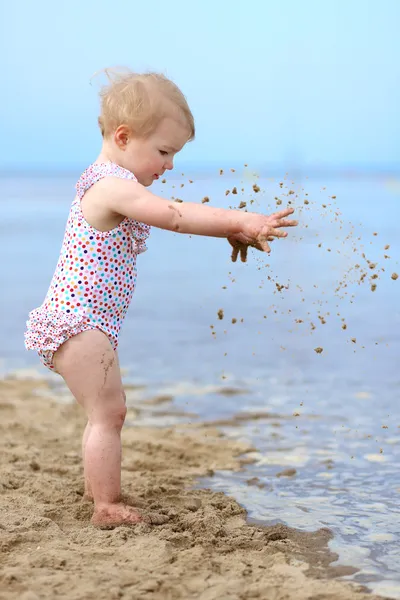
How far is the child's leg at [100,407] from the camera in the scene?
2988 mm

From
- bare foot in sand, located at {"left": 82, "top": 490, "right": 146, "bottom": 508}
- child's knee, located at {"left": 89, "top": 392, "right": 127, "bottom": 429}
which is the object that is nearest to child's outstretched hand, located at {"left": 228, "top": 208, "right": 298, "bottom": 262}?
child's knee, located at {"left": 89, "top": 392, "right": 127, "bottom": 429}

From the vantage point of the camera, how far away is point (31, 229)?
54.6ft

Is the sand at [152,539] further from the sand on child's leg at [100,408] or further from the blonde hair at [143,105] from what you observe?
the blonde hair at [143,105]

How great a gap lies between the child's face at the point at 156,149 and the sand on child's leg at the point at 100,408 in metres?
0.59

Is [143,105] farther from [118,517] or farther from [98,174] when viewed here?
[118,517]

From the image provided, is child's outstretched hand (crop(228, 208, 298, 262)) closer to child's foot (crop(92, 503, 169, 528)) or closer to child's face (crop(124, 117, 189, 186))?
child's face (crop(124, 117, 189, 186))

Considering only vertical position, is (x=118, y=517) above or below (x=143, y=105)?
below

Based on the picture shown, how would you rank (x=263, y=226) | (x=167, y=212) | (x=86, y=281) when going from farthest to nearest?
1. (x=86, y=281)
2. (x=167, y=212)
3. (x=263, y=226)

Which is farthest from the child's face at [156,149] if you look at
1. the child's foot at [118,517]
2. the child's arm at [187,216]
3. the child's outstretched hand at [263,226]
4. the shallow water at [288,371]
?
the child's foot at [118,517]

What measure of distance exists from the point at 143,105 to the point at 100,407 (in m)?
1.02

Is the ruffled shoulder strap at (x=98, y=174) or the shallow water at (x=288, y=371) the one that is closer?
the ruffled shoulder strap at (x=98, y=174)

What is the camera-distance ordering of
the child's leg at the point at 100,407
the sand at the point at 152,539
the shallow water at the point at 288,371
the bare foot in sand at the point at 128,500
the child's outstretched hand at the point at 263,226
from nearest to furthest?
the sand at the point at 152,539
the child's outstretched hand at the point at 263,226
the child's leg at the point at 100,407
the bare foot in sand at the point at 128,500
the shallow water at the point at 288,371

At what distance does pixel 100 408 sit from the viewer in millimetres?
3025

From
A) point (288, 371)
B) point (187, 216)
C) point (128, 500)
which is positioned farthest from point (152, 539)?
point (288, 371)
